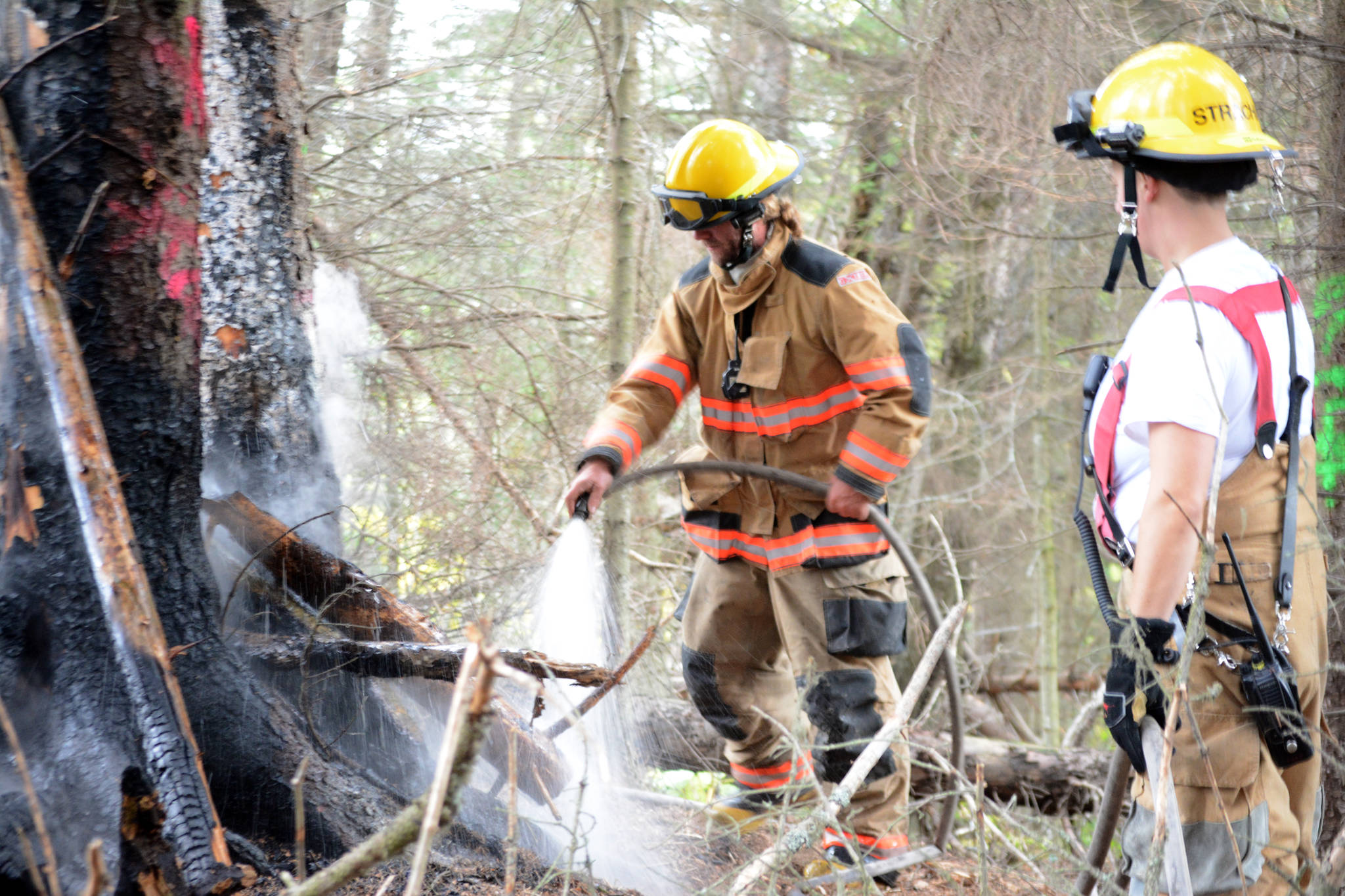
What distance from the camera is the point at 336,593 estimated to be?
2910 millimetres

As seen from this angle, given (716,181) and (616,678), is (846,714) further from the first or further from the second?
(716,181)

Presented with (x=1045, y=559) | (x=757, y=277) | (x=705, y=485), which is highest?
(x=757, y=277)

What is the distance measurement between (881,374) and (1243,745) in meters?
1.51

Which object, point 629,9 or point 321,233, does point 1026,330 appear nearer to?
point 629,9

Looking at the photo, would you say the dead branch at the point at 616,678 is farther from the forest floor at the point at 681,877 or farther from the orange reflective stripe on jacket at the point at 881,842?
the orange reflective stripe on jacket at the point at 881,842

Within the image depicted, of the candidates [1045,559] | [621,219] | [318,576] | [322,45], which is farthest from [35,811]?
[1045,559]

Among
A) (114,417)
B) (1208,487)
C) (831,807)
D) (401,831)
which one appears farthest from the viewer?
(114,417)

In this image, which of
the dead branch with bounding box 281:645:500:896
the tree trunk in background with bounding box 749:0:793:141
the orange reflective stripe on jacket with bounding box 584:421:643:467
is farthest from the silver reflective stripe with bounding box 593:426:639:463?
the tree trunk in background with bounding box 749:0:793:141

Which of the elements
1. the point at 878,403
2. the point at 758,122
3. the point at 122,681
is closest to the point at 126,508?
the point at 122,681

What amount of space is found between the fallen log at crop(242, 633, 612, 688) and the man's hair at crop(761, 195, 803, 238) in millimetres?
1594

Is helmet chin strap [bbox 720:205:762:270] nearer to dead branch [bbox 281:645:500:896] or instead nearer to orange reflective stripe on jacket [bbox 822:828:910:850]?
orange reflective stripe on jacket [bbox 822:828:910:850]

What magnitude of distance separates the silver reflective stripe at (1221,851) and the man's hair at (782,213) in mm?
2130

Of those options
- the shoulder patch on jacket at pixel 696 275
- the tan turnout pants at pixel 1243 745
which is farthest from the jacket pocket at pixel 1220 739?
the shoulder patch on jacket at pixel 696 275

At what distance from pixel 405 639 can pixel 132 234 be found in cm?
135
